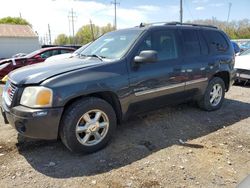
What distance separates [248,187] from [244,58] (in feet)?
26.1

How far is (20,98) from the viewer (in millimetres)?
3590

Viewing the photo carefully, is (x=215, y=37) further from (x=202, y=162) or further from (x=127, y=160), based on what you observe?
(x=127, y=160)

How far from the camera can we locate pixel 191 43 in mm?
5324

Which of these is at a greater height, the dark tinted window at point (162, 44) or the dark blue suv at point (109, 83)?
the dark tinted window at point (162, 44)

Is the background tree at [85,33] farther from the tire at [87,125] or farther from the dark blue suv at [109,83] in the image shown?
the tire at [87,125]

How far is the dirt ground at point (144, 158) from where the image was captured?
328 centimetres

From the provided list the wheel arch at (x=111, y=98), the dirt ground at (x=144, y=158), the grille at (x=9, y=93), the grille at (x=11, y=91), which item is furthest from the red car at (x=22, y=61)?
the wheel arch at (x=111, y=98)

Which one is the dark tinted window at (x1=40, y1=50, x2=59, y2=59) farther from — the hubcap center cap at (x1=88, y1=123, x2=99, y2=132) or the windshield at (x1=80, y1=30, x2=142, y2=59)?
the hubcap center cap at (x1=88, y1=123, x2=99, y2=132)

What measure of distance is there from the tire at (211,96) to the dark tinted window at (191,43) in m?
0.83

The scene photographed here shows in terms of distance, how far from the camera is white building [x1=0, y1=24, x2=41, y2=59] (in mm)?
28769

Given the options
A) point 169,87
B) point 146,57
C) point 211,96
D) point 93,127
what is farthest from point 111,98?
point 211,96

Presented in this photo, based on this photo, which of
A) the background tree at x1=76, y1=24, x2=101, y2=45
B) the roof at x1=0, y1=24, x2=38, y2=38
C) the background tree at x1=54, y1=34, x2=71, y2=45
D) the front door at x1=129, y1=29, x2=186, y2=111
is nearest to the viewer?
the front door at x1=129, y1=29, x2=186, y2=111

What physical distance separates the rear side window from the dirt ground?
1.64 metres

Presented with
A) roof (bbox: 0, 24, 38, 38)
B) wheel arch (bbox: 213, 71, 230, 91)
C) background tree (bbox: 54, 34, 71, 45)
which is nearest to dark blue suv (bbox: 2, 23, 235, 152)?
wheel arch (bbox: 213, 71, 230, 91)
